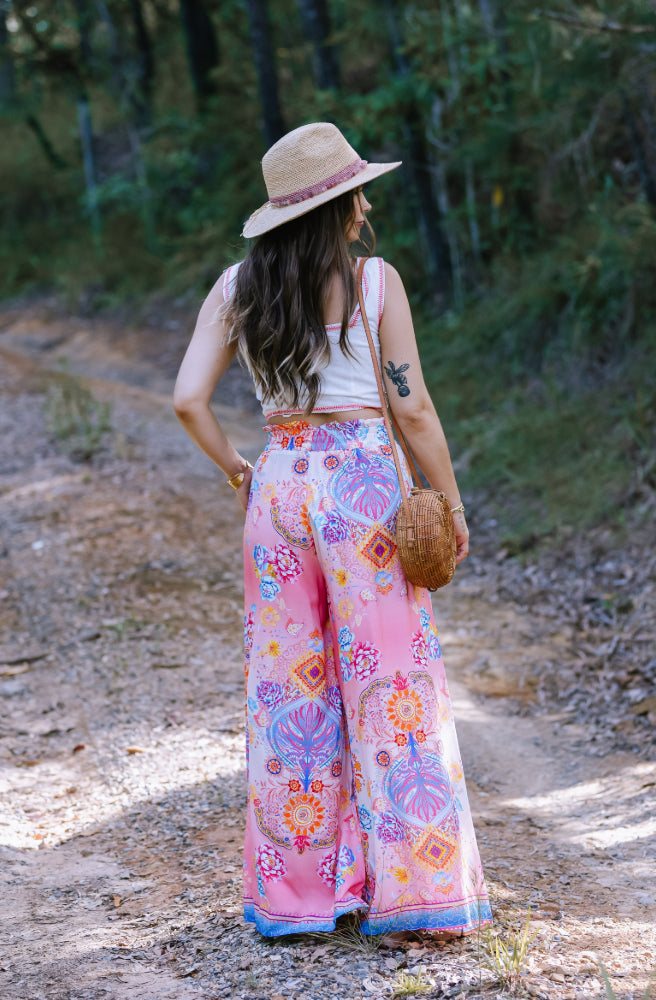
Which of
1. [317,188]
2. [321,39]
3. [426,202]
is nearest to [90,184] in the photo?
[321,39]

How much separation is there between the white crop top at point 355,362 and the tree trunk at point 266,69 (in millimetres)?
12252

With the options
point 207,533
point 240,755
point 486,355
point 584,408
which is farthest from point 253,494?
point 486,355

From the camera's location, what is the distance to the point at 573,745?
4.56 m

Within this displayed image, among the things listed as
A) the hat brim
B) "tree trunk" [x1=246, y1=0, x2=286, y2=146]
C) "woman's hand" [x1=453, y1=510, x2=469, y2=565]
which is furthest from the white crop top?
"tree trunk" [x1=246, y1=0, x2=286, y2=146]

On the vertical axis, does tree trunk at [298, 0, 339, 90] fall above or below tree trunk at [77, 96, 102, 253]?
above

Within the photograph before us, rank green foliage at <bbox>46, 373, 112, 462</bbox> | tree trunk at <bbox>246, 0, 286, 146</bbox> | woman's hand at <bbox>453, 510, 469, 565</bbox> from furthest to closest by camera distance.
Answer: tree trunk at <bbox>246, 0, 286, 146</bbox>, green foliage at <bbox>46, 373, 112, 462</bbox>, woman's hand at <bbox>453, 510, 469, 565</bbox>

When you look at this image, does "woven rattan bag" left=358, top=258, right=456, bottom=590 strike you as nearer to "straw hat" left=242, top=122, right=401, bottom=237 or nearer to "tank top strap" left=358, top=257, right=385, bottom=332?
"tank top strap" left=358, top=257, right=385, bottom=332

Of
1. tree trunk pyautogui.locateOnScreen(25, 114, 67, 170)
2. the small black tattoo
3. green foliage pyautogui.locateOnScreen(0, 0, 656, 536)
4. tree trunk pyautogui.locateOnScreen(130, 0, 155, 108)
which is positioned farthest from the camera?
tree trunk pyautogui.locateOnScreen(25, 114, 67, 170)

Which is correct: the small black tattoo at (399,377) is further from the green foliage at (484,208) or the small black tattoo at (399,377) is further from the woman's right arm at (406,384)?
the green foliage at (484,208)

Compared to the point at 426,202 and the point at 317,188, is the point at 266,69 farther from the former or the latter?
the point at 317,188

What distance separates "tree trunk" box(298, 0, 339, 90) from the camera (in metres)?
12.6

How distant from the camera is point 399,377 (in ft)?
8.46

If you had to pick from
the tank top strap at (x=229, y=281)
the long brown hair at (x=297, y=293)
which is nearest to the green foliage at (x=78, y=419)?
the tank top strap at (x=229, y=281)

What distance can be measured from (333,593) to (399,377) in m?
0.63
